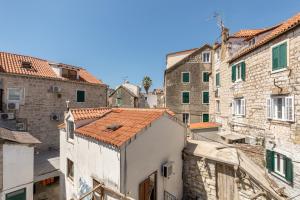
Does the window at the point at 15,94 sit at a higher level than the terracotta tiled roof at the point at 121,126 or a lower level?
higher

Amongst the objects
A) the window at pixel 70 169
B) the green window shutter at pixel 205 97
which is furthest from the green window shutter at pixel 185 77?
the window at pixel 70 169

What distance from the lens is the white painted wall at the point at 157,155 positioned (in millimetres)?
7477

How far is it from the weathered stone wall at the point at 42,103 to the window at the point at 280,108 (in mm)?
18700

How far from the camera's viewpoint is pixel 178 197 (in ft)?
35.8

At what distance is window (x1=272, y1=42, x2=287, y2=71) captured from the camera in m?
9.65

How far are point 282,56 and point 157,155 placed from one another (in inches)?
367

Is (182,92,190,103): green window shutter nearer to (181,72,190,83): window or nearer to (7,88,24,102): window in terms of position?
(181,72,190,83): window

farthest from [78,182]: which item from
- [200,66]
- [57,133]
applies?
[200,66]

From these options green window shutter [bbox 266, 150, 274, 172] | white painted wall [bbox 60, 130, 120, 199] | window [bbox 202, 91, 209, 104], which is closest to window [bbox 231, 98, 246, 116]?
green window shutter [bbox 266, 150, 274, 172]

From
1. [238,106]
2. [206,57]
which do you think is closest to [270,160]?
[238,106]

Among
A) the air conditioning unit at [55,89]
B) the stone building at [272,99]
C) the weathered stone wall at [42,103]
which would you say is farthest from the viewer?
the air conditioning unit at [55,89]

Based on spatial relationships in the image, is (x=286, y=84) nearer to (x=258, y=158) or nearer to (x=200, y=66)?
(x=258, y=158)

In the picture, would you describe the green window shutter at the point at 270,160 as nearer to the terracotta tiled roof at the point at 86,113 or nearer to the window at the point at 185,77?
the terracotta tiled roof at the point at 86,113

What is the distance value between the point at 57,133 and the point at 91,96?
19.2 ft
